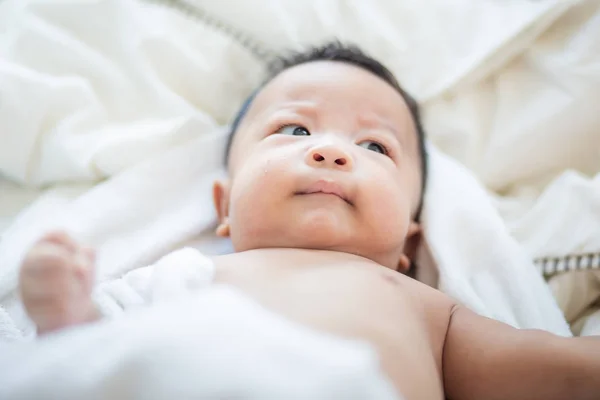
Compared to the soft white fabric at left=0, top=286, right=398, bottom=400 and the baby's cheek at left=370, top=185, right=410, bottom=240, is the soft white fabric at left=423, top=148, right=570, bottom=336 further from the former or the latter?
the soft white fabric at left=0, top=286, right=398, bottom=400

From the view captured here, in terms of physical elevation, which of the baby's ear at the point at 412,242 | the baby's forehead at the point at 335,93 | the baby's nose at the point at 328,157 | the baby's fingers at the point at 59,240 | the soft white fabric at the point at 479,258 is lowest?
the baby's ear at the point at 412,242

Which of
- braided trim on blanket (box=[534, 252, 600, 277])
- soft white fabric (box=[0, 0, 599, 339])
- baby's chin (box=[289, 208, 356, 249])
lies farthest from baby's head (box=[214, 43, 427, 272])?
braided trim on blanket (box=[534, 252, 600, 277])

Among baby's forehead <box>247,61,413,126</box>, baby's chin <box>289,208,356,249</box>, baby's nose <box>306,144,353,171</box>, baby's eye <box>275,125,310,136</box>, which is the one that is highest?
baby's forehead <box>247,61,413,126</box>

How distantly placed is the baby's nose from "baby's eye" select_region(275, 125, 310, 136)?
0.34 ft

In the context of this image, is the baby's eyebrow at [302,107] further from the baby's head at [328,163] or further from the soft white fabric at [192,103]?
the soft white fabric at [192,103]

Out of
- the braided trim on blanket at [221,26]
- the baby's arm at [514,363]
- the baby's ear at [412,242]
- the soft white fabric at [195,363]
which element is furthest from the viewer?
the braided trim on blanket at [221,26]

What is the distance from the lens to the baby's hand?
→ 1.73 ft

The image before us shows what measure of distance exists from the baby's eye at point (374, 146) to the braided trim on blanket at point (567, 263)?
0.31m

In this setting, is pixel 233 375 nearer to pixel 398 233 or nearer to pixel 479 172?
pixel 398 233

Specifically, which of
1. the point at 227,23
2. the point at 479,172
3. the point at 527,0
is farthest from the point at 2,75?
the point at 527,0

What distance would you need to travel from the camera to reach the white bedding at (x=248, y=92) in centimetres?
91

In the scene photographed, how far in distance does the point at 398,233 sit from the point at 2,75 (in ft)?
2.46

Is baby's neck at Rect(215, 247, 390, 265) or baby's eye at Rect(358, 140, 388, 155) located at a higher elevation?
baby's eye at Rect(358, 140, 388, 155)

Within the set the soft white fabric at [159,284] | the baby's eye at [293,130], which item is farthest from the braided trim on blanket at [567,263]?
the soft white fabric at [159,284]
